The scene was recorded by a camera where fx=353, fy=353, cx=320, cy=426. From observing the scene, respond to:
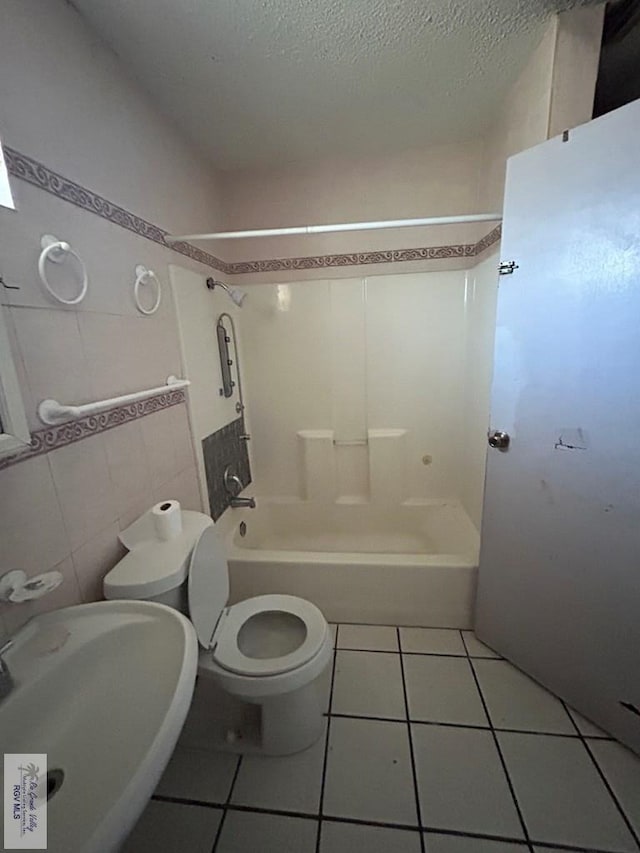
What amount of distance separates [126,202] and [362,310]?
132 centimetres

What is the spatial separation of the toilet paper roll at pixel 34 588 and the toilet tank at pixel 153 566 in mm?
196

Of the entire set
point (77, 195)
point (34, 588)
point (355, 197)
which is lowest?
point (34, 588)

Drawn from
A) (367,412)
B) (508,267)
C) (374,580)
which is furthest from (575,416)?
(367,412)

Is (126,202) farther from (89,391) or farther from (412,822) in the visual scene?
(412,822)

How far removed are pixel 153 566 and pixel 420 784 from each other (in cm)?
109

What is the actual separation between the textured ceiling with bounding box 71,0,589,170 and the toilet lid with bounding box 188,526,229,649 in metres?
1.65

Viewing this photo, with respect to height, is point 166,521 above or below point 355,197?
below

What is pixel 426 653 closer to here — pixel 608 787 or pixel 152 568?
pixel 608 787

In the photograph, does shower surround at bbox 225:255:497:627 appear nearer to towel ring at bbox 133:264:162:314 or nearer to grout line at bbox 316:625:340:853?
grout line at bbox 316:625:340:853

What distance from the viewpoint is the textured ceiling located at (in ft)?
3.60

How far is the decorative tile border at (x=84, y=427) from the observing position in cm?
89

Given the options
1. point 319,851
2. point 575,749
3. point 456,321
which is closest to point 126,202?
point 456,321

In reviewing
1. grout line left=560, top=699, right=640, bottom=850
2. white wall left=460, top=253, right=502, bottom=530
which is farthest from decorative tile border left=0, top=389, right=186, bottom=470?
grout line left=560, top=699, right=640, bottom=850

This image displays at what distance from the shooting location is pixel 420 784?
112 cm
